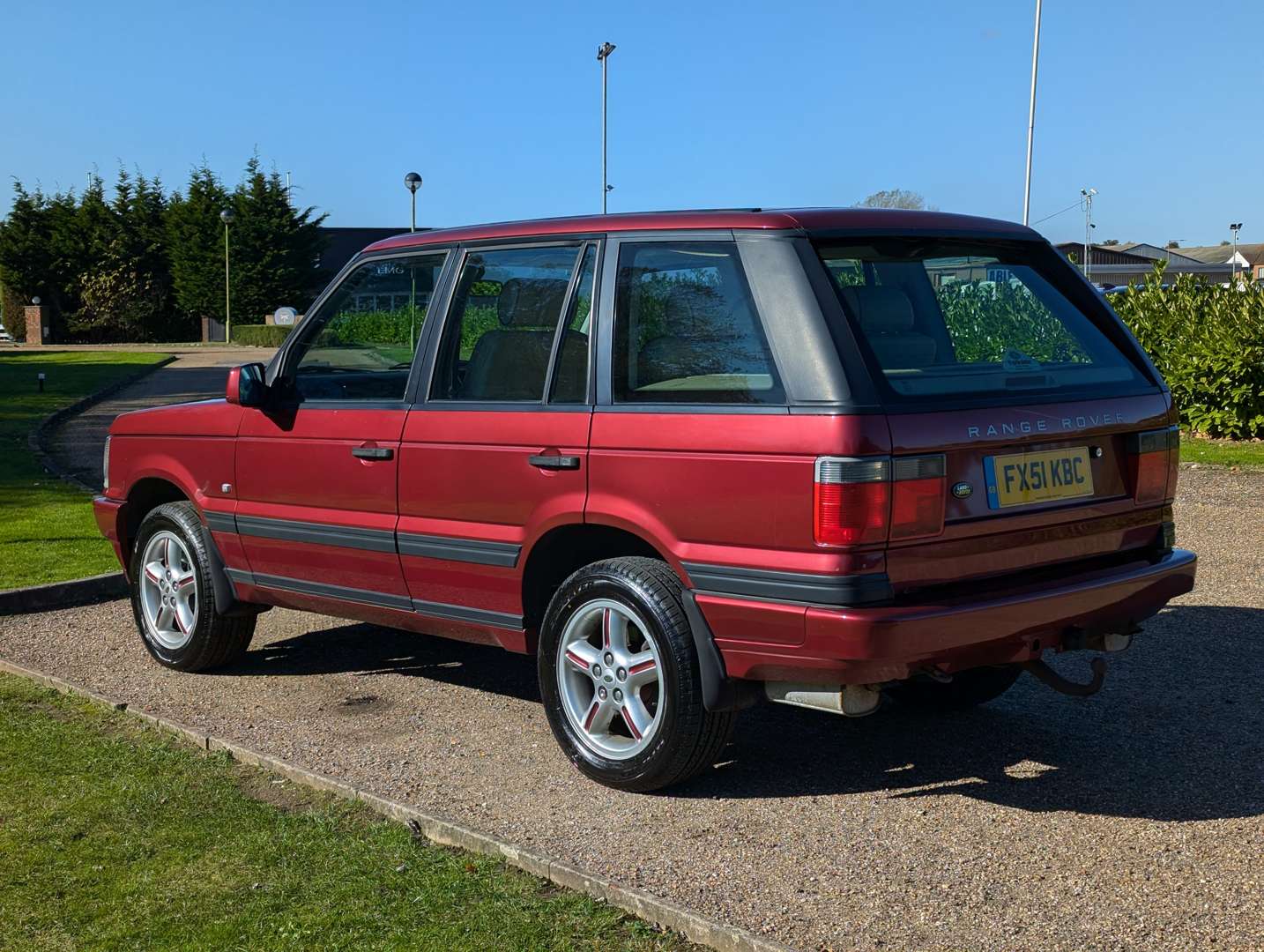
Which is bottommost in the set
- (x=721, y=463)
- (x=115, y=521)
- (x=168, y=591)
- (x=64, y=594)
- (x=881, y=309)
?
(x=64, y=594)

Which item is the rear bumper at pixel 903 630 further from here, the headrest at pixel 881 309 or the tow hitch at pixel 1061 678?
the headrest at pixel 881 309

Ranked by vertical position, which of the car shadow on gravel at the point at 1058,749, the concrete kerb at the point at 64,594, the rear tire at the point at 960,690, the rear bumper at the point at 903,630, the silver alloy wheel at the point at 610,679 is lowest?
the concrete kerb at the point at 64,594

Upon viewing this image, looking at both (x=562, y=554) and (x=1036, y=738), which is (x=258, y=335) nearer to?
(x=562, y=554)

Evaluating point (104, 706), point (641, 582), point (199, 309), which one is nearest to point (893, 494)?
point (641, 582)

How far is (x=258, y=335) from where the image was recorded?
52344mm

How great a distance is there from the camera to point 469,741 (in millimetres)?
5570

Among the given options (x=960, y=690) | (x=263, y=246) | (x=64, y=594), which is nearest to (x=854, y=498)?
(x=960, y=690)

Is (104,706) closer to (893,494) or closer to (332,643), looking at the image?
(332,643)

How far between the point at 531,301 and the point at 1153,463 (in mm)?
2350

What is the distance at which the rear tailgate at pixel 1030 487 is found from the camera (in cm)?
431

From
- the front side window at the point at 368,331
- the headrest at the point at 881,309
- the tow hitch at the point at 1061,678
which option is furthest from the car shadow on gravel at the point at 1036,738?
the headrest at the point at 881,309

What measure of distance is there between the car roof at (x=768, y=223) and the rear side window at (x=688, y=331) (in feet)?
0.27

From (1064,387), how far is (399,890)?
8.97 ft

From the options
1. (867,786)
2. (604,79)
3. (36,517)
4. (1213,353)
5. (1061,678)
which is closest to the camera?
(1061,678)
